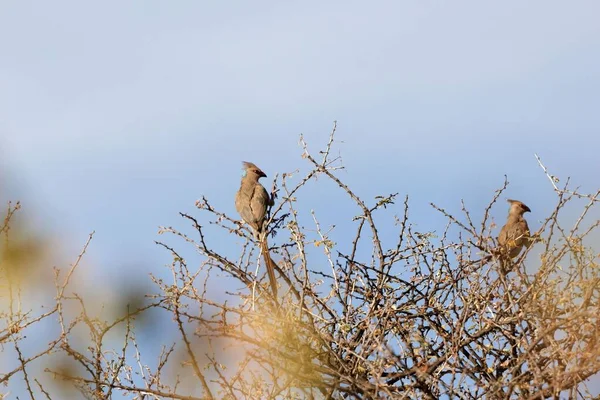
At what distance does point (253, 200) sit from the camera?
31.0ft

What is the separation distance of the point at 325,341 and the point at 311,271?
0.78m

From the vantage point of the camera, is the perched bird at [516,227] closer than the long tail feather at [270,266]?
No

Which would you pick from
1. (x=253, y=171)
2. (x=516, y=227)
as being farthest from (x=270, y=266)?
(x=516, y=227)

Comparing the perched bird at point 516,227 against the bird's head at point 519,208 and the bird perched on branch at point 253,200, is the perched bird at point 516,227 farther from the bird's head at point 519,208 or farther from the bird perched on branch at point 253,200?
the bird perched on branch at point 253,200

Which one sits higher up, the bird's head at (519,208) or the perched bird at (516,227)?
the bird's head at (519,208)

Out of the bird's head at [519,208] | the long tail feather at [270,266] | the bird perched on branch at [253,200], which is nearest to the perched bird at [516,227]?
the bird's head at [519,208]

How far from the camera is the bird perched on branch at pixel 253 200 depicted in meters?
8.88

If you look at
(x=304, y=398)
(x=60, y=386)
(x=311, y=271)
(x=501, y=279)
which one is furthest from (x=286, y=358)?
(x=60, y=386)

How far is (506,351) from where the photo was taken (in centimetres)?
652

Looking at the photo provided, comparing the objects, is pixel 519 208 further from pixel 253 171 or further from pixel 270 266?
pixel 270 266

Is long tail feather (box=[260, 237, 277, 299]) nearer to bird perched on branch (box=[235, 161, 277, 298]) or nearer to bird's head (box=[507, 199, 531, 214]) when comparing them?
bird perched on branch (box=[235, 161, 277, 298])

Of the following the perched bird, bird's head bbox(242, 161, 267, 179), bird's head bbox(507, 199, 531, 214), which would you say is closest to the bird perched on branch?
bird's head bbox(242, 161, 267, 179)

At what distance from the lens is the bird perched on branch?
8.88 m

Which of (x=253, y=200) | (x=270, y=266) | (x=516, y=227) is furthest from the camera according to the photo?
(x=516, y=227)
